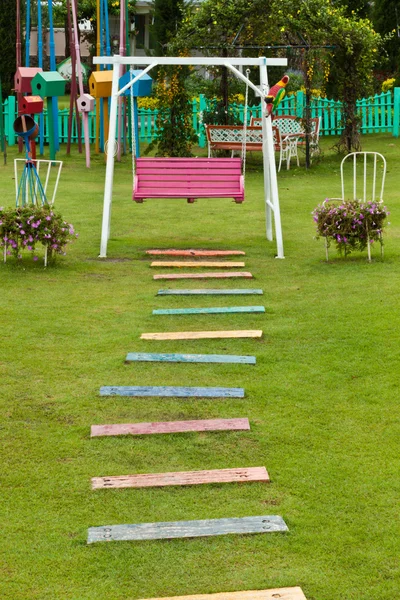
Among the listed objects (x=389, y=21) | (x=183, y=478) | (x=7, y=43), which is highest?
(x=389, y=21)

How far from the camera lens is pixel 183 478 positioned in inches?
182

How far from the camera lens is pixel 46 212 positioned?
9.24 m

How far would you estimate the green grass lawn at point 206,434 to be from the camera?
3.84m

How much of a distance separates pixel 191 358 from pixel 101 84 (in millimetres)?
12492

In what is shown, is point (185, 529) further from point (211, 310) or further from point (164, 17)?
point (164, 17)

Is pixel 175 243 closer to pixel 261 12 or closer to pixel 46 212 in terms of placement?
pixel 46 212

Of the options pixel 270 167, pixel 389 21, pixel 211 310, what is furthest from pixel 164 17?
pixel 211 310

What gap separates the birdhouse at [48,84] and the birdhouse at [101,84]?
0.73 meters

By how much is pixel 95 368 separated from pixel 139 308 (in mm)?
1728

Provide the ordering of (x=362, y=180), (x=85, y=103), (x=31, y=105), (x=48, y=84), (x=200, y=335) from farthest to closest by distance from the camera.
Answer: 1. (x=85, y=103)
2. (x=48, y=84)
3. (x=362, y=180)
4. (x=31, y=105)
5. (x=200, y=335)

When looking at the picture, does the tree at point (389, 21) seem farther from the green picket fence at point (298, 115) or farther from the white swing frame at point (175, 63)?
the white swing frame at point (175, 63)

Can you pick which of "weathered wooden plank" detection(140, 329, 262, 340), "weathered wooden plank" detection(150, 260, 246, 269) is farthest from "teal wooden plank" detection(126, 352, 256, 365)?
"weathered wooden plank" detection(150, 260, 246, 269)

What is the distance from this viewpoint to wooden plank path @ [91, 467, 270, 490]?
15.0 feet

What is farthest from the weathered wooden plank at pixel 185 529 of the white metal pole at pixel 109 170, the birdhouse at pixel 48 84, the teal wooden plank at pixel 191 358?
the birdhouse at pixel 48 84
